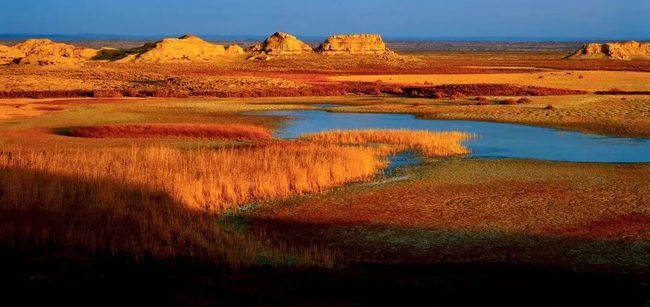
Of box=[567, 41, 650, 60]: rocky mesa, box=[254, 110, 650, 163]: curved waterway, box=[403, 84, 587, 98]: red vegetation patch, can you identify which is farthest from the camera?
box=[567, 41, 650, 60]: rocky mesa

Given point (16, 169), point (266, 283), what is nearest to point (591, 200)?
point (266, 283)

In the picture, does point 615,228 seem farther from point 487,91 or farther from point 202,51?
point 202,51

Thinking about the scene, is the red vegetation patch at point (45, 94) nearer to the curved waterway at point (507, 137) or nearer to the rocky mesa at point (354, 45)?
the curved waterway at point (507, 137)

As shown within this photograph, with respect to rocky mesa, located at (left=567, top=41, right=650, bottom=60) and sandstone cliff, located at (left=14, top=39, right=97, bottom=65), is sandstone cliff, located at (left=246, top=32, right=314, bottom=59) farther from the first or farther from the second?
rocky mesa, located at (left=567, top=41, right=650, bottom=60)

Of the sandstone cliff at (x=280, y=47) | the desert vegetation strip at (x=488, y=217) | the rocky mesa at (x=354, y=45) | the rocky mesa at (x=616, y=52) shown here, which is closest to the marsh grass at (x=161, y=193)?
the desert vegetation strip at (x=488, y=217)

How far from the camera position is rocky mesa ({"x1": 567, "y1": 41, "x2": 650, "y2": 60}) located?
139125 millimetres

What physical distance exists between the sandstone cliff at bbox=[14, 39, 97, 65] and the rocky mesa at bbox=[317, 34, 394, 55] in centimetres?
4327

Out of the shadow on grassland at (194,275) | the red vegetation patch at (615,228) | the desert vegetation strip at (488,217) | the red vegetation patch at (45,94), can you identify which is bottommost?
the red vegetation patch at (45,94)

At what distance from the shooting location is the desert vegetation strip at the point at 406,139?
81.9ft

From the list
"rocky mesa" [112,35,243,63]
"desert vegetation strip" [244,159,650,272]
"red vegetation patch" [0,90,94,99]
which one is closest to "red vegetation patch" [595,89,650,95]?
"desert vegetation strip" [244,159,650,272]

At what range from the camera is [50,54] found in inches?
3981

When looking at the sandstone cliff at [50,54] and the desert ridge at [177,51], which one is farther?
the desert ridge at [177,51]

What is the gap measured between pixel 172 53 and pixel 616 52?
260ft

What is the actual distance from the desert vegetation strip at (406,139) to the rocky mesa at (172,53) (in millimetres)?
85652
